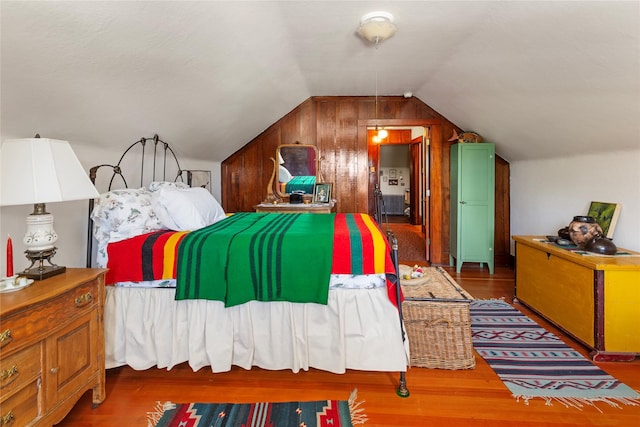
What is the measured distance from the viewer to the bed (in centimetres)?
193

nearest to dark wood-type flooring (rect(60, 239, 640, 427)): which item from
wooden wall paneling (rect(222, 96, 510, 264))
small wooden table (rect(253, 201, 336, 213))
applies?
small wooden table (rect(253, 201, 336, 213))

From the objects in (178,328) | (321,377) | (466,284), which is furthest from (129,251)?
(466,284)

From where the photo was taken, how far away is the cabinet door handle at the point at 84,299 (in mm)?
1542

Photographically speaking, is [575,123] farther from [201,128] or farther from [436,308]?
[201,128]

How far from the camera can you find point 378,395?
1864mm

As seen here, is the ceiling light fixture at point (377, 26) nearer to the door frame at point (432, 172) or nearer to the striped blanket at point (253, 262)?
the striped blanket at point (253, 262)

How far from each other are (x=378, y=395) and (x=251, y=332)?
2.71 feet

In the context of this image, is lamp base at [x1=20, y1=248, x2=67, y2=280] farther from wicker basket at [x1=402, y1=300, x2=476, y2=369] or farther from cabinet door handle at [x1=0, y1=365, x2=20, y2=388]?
wicker basket at [x1=402, y1=300, x2=476, y2=369]

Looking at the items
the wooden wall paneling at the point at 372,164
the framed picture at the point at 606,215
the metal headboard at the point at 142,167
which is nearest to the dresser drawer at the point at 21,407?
the metal headboard at the point at 142,167

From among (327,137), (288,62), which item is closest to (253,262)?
(288,62)

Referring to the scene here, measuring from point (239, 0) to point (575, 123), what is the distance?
2.79 meters

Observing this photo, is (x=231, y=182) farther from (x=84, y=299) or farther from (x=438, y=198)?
(x=84, y=299)

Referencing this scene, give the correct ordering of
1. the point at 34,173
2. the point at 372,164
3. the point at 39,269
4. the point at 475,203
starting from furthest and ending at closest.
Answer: the point at 372,164 < the point at 475,203 < the point at 39,269 < the point at 34,173

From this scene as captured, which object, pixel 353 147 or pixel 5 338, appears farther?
pixel 353 147
